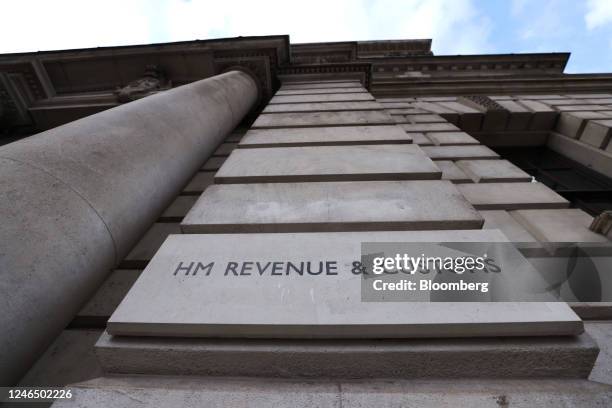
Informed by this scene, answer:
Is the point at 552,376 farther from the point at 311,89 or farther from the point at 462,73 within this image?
the point at 462,73

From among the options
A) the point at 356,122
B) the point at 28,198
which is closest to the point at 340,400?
the point at 28,198

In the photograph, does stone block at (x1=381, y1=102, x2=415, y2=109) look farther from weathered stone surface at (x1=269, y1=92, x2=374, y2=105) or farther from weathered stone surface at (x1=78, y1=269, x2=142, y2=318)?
weathered stone surface at (x1=78, y1=269, x2=142, y2=318)

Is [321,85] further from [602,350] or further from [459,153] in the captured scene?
[602,350]

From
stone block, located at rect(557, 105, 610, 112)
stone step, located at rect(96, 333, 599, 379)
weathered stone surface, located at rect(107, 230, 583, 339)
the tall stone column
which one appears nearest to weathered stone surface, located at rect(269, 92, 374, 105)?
the tall stone column

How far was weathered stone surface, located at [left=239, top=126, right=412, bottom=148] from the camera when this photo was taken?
3.28m

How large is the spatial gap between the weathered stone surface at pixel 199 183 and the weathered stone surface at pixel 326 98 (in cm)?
214

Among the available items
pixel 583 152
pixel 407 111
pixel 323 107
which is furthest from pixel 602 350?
pixel 407 111

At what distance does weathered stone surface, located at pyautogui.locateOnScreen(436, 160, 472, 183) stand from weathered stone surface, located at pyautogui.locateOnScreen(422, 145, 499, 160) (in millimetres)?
225

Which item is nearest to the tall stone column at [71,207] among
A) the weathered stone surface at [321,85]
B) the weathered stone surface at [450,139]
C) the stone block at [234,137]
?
the stone block at [234,137]

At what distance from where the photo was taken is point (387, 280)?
1604 mm

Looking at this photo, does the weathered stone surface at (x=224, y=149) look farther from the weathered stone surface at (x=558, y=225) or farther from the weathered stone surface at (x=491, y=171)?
the weathered stone surface at (x=558, y=225)

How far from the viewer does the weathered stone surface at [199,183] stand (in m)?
3.72

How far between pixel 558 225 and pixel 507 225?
1.71 ft

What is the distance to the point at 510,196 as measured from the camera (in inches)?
136
